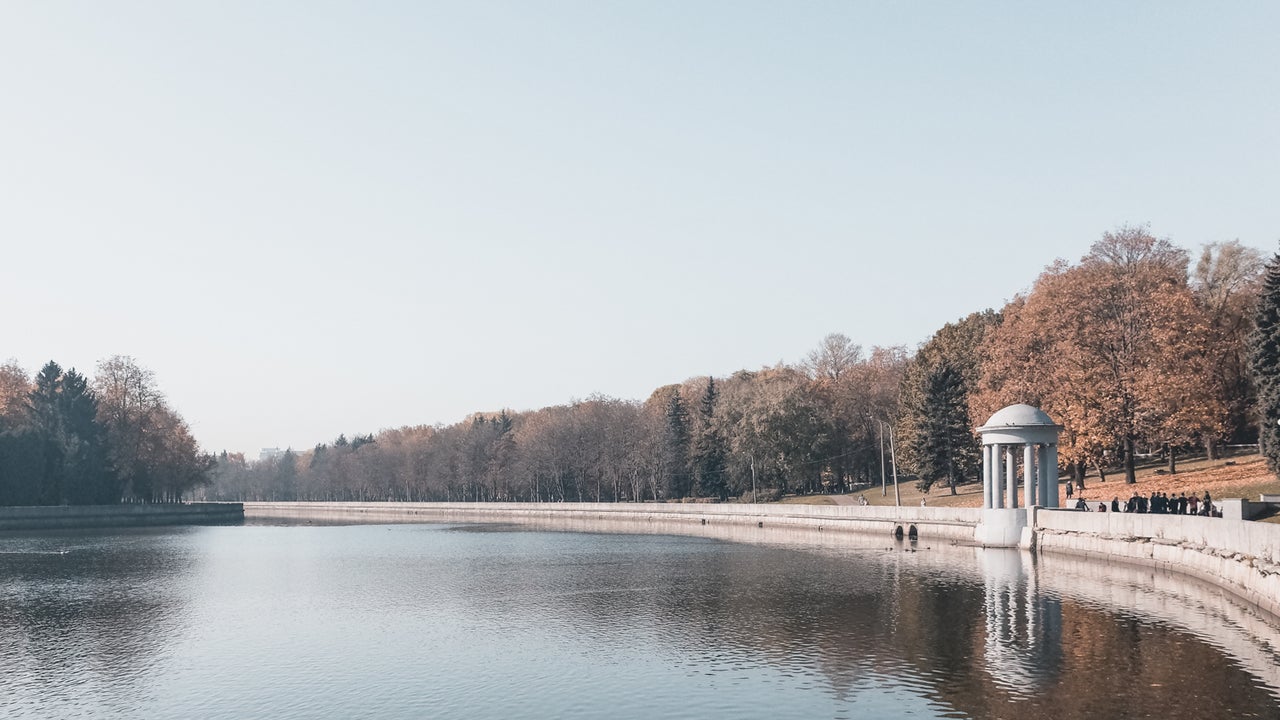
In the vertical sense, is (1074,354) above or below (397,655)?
above

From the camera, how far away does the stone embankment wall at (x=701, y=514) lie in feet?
250

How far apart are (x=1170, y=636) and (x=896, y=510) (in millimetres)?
48026

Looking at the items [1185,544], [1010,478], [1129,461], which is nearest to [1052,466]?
[1010,478]

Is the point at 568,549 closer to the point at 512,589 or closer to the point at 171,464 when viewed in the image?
the point at 512,589

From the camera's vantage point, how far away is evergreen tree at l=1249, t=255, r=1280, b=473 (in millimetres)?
67062

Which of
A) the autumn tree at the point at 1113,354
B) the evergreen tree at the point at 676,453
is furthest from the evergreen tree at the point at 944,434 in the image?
the evergreen tree at the point at 676,453

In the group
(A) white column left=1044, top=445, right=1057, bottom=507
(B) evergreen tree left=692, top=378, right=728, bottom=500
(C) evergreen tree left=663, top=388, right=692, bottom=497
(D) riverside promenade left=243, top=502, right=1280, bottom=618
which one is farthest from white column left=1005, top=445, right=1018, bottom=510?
(C) evergreen tree left=663, top=388, right=692, bottom=497

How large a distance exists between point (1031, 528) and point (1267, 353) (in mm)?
19909

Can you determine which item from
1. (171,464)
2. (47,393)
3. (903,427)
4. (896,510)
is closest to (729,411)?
(903,427)

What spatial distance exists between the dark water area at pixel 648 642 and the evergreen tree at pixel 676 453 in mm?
82698

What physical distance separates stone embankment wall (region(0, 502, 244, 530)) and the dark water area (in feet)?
188

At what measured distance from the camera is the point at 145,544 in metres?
91.4

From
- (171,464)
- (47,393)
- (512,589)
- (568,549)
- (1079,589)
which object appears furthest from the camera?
(171,464)

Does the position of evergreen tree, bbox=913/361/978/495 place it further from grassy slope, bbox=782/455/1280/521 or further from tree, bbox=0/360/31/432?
tree, bbox=0/360/31/432
